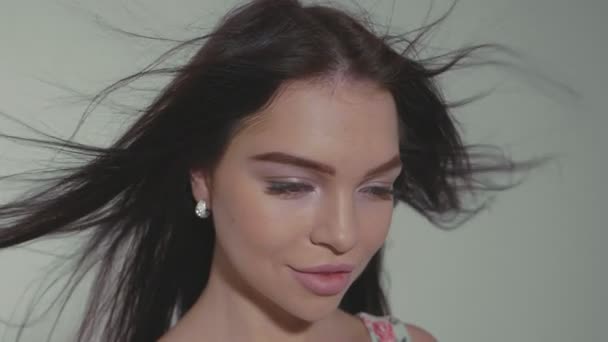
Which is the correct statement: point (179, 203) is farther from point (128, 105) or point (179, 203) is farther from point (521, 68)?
point (521, 68)

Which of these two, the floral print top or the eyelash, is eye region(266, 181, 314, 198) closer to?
the eyelash

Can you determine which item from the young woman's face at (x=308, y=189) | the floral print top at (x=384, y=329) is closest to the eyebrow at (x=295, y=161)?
the young woman's face at (x=308, y=189)

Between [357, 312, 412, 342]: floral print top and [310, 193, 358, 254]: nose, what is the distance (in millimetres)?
416

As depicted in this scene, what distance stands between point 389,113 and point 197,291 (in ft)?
1.86

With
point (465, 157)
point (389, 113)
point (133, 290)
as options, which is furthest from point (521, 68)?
point (133, 290)

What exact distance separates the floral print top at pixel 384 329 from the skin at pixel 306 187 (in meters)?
0.31

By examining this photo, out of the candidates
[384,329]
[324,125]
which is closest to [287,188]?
[324,125]

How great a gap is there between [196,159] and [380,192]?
0.97 feet

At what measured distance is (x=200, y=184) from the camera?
1497 millimetres

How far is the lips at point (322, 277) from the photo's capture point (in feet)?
4.49

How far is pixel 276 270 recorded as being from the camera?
4.51ft

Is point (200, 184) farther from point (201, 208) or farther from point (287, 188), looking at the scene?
point (287, 188)

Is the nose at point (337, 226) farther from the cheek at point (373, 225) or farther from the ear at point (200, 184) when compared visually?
the ear at point (200, 184)

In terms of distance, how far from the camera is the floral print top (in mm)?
1715
